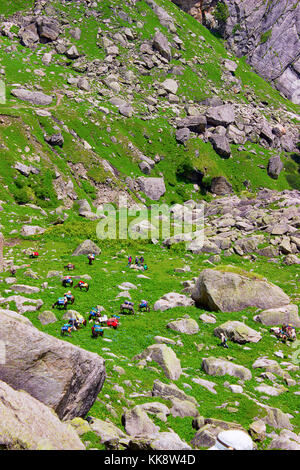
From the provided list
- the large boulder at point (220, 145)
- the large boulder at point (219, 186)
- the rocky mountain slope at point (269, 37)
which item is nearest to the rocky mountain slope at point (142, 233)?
the large boulder at point (219, 186)

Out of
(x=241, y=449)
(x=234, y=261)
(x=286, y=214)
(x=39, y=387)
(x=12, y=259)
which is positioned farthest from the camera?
(x=286, y=214)

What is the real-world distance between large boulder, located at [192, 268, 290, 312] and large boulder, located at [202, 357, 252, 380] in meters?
7.55

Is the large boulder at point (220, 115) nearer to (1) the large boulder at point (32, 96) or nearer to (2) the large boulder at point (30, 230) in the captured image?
(1) the large boulder at point (32, 96)

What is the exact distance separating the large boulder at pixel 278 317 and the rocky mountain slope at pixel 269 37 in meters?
162

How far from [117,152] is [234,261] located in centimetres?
4461

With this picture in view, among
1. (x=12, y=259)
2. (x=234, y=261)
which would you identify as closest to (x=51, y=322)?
(x=12, y=259)

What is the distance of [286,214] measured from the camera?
170 ft

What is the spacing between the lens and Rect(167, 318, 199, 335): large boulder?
2222cm

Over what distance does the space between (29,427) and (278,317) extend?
2036 centimetres

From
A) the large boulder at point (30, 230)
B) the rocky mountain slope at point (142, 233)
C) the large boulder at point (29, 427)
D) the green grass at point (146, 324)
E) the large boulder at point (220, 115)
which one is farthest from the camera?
the large boulder at point (220, 115)

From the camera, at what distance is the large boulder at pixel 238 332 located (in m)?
21.9
